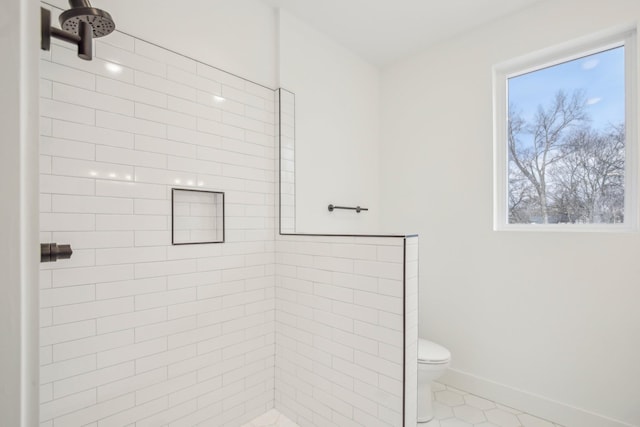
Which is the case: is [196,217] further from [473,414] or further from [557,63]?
[557,63]

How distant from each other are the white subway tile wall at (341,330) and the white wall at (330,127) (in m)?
0.46

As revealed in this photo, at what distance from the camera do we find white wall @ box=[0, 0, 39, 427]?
35 centimetres

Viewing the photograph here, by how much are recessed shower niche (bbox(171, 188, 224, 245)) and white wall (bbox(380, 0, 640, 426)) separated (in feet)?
5.20

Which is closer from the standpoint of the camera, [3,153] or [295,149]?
[3,153]

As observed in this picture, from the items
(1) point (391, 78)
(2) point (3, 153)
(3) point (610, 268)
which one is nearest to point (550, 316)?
(3) point (610, 268)

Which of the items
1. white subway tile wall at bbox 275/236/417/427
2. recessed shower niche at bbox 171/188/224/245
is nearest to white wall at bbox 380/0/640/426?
white subway tile wall at bbox 275/236/417/427

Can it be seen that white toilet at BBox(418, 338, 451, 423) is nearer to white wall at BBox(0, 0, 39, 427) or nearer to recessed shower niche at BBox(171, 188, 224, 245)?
recessed shower niche at BBox(171, 188, 224, 245)

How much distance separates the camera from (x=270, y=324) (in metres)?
1.94

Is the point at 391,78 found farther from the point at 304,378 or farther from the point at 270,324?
the point at 304,378

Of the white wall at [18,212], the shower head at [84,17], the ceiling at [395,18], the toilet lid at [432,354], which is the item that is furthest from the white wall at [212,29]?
the toilet lid at [432,354]

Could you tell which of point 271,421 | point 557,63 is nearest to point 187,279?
point 271,421

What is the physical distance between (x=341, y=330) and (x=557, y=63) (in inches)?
88.5

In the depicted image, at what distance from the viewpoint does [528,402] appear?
1.87 meters

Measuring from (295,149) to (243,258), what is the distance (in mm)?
842
